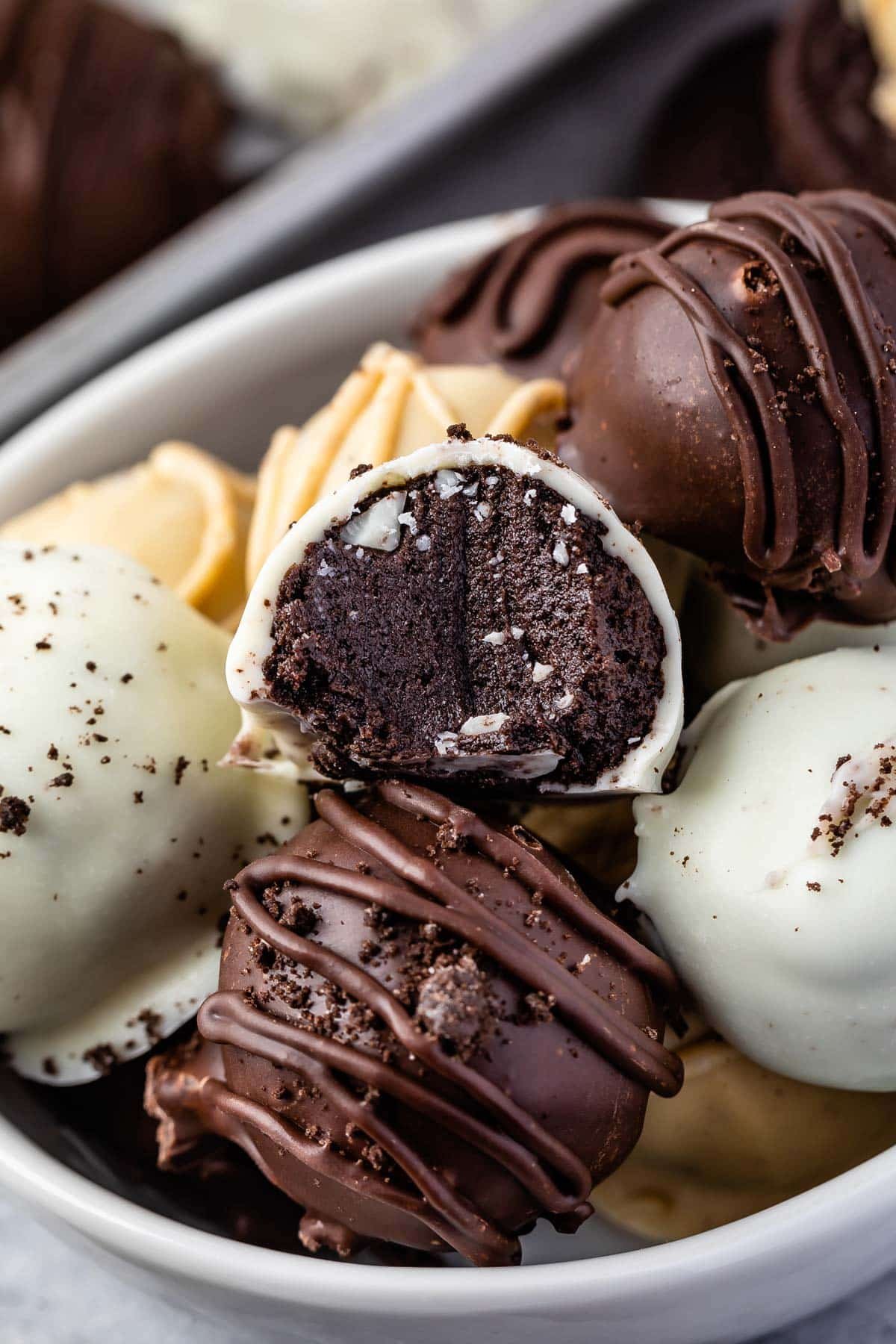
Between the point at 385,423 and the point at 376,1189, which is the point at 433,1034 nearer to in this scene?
the point at 376,1189

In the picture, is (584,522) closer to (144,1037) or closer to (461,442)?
(461,442)

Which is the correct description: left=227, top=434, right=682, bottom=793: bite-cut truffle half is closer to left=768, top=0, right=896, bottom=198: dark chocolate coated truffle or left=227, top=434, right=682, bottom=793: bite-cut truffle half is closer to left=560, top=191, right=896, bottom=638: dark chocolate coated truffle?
left=560, top=191, right=896, bottom=638: dark chocolate coated truffle

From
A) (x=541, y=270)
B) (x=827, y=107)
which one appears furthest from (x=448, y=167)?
(x=541, y=270)

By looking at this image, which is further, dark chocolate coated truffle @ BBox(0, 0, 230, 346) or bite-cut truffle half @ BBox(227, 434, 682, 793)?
dark chocolate coated truffle @ BBox(0, 0, 230, 346)

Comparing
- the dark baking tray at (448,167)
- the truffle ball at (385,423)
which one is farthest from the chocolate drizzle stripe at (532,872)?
the dark baking tray at (448,167)

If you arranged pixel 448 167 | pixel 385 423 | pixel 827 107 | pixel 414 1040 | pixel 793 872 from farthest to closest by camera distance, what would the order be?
pixel 448 167
pixel 827 107
pixel 385 423
pixel 793 872
pixel 414 1040

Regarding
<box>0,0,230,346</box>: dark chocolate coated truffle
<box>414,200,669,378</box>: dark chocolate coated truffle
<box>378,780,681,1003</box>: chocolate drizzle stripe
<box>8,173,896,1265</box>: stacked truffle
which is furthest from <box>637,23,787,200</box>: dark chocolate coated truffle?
<box>378,780,681,1003</box>: chocolate drizzle stripe
